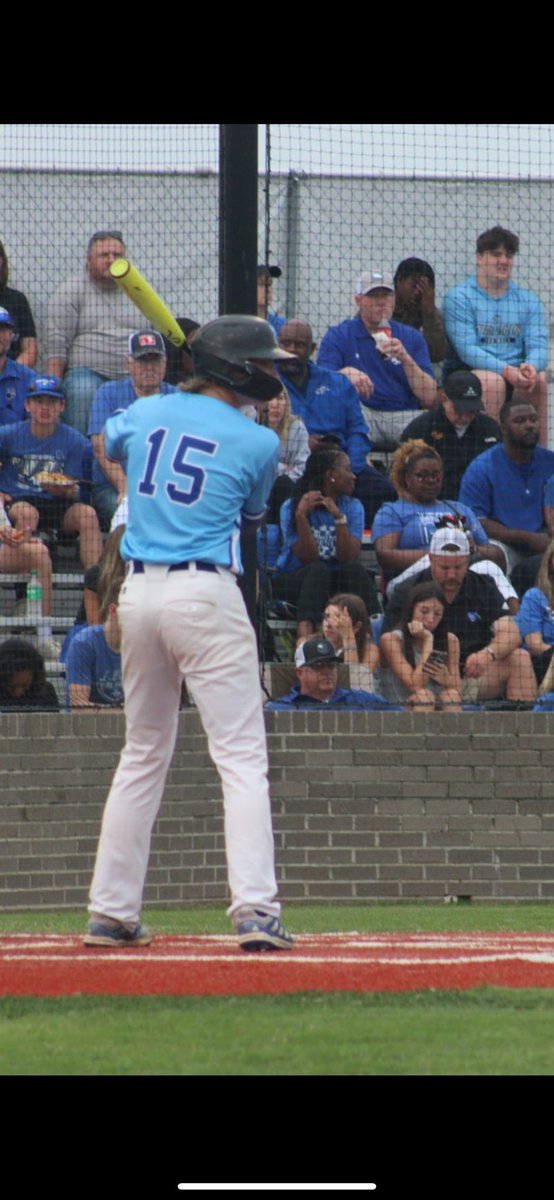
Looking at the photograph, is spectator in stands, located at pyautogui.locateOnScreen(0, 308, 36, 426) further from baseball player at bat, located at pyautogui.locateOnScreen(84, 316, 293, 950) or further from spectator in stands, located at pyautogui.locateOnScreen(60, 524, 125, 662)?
baseball player at bat, located at pyautogui.locateOnScreen(84, 316, 293, 950)

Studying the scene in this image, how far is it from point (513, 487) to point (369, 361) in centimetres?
145

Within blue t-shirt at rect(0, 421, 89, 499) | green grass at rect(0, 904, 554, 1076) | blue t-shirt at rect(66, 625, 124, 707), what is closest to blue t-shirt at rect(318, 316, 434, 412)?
blue t-shirt at rect(0, 421, 89, 499)

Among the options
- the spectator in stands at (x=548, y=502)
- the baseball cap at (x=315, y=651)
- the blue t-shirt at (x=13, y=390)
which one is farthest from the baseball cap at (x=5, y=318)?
the spectator in stands at (x=548, y=502)

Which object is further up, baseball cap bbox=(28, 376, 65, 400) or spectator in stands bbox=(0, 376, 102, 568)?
baseball cap bbox=(28, 376, 65, 400)

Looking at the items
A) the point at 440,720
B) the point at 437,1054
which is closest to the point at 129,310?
the point at 440,720

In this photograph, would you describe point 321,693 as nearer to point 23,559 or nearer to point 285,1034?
point 23,559

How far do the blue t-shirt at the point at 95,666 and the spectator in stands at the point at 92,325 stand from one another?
1.95 meters

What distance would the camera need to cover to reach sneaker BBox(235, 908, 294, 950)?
6.03 metres

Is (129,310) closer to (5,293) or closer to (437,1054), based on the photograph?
(5,293)

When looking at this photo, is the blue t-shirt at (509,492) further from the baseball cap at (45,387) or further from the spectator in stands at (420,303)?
the baseball cap at (45,387)

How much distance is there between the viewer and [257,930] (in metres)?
6.05

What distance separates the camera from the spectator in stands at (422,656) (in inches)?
458

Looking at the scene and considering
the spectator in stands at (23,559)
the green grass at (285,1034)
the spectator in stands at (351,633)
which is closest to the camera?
the green grass at (285,1034)

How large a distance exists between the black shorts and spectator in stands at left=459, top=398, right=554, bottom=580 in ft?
9.01
